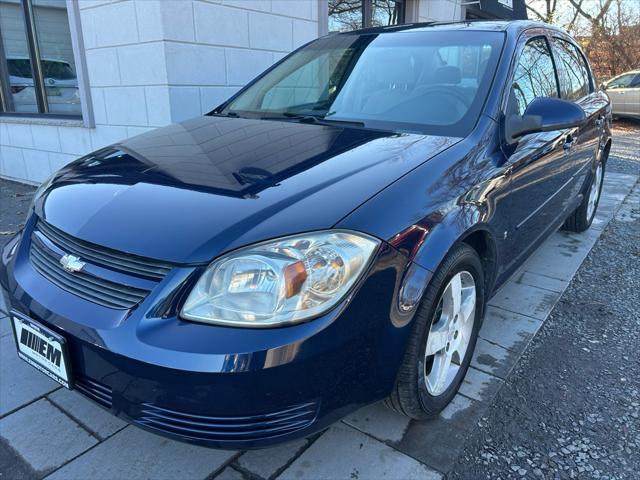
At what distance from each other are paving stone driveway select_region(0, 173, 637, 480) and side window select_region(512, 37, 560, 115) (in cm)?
143

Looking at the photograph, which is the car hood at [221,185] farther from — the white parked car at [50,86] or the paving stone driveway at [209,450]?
the white parked car at [50,86]

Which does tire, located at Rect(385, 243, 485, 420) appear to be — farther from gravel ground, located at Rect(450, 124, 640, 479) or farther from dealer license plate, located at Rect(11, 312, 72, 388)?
dealer license plate, located at Rect(11, 312, 72, 388)

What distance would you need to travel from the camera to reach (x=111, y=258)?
64.2 inches

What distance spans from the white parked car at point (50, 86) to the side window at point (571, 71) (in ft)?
16.2

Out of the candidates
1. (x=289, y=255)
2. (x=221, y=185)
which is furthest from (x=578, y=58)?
(x=289, y=255)

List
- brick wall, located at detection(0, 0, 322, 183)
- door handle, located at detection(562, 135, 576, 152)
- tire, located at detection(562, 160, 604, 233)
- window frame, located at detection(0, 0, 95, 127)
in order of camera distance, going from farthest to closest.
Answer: window frame, located at detection(0, 0, 95, 127) < tire, located at detection(562, 160, 604, 233) < brick wall, located at detection(0, 0, 322, 183) < door handle, located at detection(562, 135, 576, 152)

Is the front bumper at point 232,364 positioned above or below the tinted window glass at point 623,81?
below

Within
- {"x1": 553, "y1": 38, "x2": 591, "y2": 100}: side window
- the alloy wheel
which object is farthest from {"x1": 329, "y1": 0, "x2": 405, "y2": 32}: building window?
the alloy wheel

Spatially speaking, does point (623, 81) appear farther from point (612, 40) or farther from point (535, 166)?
point (535, 166)

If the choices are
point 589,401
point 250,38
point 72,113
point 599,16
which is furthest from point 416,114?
point 599,16

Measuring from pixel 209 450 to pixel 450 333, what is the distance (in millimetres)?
1071

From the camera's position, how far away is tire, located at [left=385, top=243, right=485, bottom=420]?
1745mm

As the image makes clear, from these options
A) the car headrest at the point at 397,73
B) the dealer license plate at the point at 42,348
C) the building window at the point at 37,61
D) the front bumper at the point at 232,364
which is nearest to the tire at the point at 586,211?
the car headrest at the point at 397,73

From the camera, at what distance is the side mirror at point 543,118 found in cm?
233
